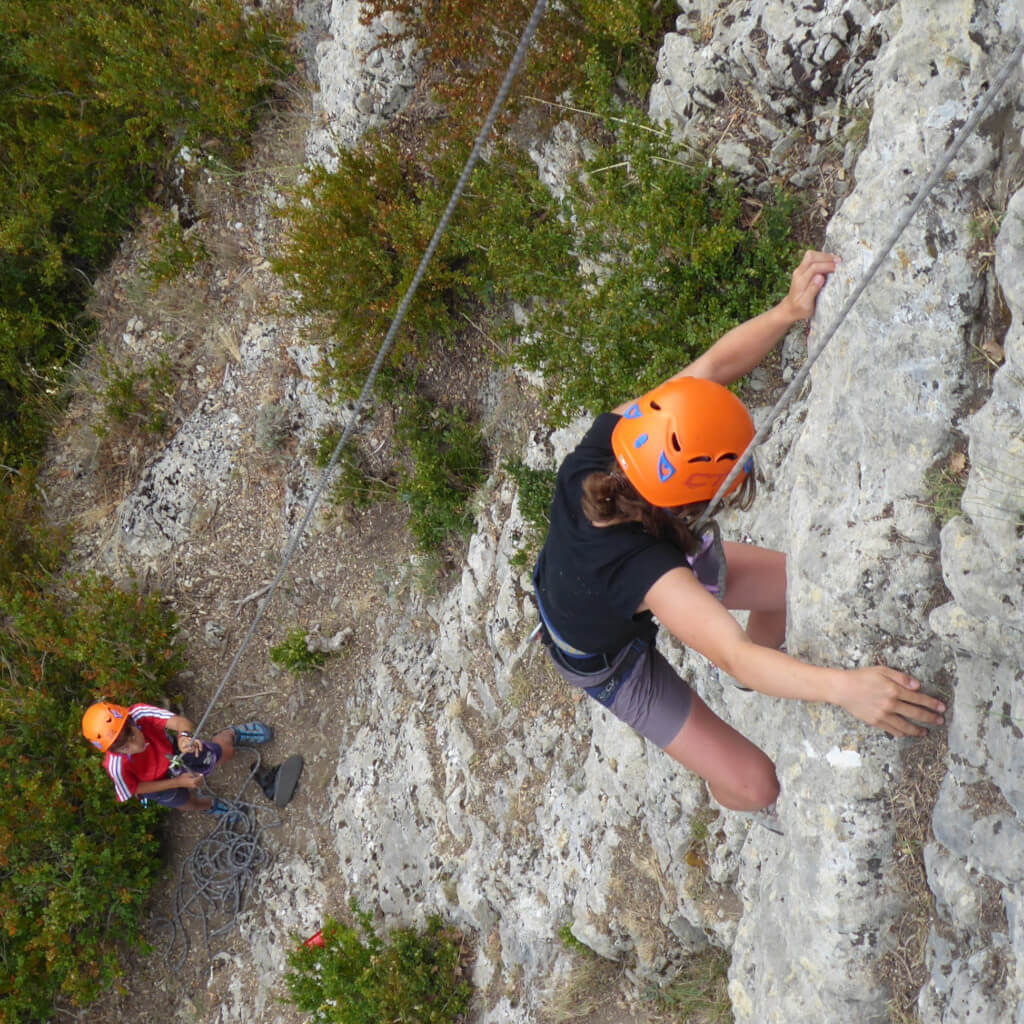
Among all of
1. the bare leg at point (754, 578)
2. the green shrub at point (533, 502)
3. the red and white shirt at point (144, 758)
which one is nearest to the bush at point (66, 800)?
the red and white shirt at point (144, 758)

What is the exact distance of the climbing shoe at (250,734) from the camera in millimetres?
8906

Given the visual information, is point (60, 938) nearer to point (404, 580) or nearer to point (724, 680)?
point (404, 580)

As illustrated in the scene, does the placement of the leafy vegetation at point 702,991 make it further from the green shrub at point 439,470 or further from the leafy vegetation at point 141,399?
the leafy vegetation at point 141,399

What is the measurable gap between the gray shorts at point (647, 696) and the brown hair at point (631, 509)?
0.89 m

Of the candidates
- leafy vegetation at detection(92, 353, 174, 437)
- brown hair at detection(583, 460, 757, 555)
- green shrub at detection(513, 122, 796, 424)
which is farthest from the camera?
leafy vegetation at detection(92, 353, 174, 437)

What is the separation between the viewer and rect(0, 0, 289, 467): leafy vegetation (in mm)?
9062

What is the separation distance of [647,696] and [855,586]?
3.50 feet

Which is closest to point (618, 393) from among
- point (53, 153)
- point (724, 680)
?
point (724, 680)

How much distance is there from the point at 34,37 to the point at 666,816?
10.6m

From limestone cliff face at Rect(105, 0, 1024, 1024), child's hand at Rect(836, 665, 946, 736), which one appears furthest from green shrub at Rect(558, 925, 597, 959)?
child's hand at Rect(836, 665, 946, 736)

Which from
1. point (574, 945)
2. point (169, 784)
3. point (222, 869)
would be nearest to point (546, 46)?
point (574, 945)

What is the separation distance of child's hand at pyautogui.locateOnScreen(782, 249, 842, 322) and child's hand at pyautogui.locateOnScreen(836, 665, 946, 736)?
1.49m

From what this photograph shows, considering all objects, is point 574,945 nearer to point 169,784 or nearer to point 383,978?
point 383,978

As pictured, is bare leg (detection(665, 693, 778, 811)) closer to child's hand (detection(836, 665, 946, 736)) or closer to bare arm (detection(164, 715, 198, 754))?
child's hand (detection(836, 665, 946, 736))
